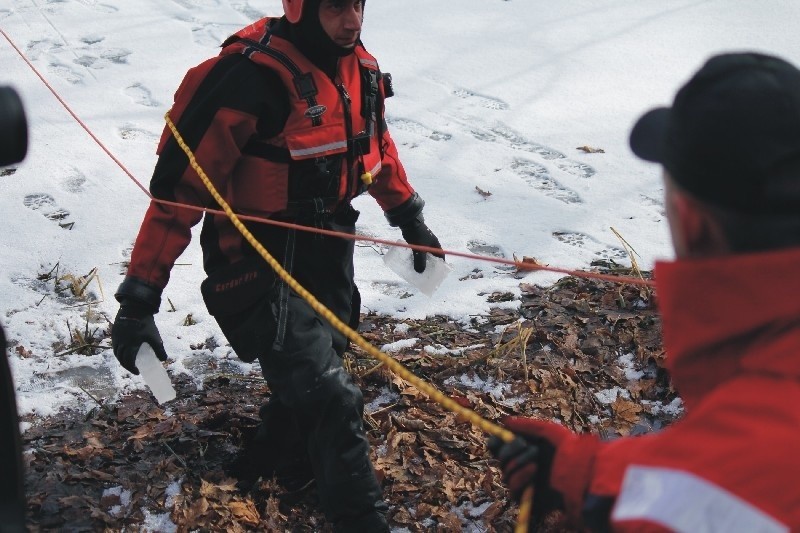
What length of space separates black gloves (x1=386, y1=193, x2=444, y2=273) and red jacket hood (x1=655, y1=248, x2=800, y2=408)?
221 cm

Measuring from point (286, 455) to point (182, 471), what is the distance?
432 mm

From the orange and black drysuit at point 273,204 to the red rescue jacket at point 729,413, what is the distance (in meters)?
1.59

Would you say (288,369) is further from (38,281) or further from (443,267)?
(38,281)

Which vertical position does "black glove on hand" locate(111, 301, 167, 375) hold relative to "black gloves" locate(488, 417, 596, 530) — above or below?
below

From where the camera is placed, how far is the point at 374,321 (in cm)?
461

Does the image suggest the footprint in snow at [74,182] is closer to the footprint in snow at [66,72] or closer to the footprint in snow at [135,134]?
the footprint in snow at [135,134]

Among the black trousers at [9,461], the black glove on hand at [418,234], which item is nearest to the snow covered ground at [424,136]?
the black glove on hand at [418,234]

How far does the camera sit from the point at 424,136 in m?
6.62

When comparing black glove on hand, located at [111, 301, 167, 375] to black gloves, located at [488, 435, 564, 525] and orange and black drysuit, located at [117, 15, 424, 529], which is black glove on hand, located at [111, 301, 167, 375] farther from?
black gloves, located at [488, 435, 564, 525]

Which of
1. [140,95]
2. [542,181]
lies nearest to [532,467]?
[542,181]

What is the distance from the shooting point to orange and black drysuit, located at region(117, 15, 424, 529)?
9.95ft

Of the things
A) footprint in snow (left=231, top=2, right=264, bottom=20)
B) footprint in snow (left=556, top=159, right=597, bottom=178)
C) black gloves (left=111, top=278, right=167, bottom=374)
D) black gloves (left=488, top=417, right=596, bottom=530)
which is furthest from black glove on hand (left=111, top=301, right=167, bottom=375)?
footprint in snow (left=231, top=2, right=264, bottom=20)

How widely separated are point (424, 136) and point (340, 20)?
353 centimetres

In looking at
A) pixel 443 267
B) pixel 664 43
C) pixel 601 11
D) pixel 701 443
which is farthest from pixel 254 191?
pixel 601 11
